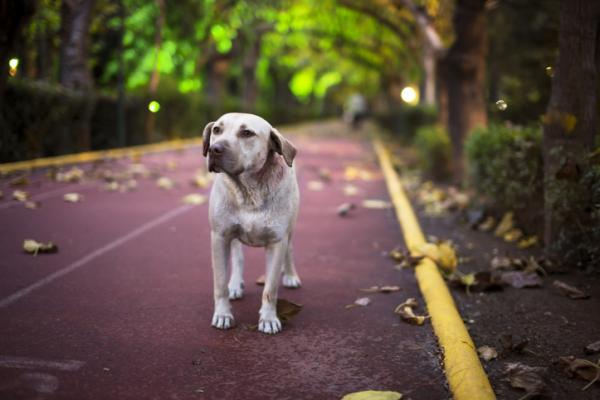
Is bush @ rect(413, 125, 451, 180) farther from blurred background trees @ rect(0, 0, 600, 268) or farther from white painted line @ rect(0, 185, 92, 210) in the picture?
white painted line @ rect(0, 185, 92, 210)

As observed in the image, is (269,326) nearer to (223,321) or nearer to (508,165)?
(223,321)

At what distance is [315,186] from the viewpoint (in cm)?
1194

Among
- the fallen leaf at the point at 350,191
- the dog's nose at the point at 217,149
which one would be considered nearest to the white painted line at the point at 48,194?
the fallen leaf at the point at 350,191

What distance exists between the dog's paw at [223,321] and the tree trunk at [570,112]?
3126 mm

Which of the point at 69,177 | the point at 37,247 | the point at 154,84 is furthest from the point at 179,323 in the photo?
the point at 154,84

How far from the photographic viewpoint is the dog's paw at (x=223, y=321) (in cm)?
401

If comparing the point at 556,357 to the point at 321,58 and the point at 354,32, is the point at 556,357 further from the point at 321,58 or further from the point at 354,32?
the point at 321,58

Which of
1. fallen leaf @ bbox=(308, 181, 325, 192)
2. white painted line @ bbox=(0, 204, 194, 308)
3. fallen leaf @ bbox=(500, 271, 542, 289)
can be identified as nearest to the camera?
white painted line @ bbox=(0, 204, 194, 308)

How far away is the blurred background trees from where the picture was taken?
5.75 metres

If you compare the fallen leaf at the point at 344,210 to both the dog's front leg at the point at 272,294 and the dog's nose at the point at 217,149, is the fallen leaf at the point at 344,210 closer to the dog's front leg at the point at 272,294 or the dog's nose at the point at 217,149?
the dog's front leg at the point at 272,294

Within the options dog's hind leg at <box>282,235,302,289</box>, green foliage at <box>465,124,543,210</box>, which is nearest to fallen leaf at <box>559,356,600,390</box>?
dog's hind leg at <box>282,235,302,289</box>

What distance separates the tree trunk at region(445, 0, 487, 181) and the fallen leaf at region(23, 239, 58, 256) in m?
7.85

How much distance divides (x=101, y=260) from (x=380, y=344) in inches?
119

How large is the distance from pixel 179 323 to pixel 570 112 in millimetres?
3926
